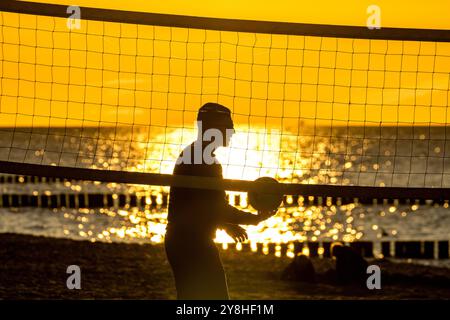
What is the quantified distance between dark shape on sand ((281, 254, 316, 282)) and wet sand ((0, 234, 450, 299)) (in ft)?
0.59

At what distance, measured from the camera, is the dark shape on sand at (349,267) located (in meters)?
18.2

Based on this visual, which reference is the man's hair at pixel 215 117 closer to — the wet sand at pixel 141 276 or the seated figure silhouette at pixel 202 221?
the seated figure silhouette at pixel 202 221

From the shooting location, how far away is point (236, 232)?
777 centimetres

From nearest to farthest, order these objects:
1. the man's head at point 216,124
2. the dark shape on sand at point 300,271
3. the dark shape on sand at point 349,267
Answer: the man's head at point 216,124 < the dark shape on sand at point 300,271 < the dark shape on sand at point 349,267

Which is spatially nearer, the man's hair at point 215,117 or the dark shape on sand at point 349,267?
the man's hair at point 215,117

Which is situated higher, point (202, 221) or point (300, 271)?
point (300, 271)

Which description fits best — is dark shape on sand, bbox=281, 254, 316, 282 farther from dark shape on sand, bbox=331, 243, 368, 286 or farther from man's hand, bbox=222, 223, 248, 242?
man's hand, bbox=222, 223, 248, 242

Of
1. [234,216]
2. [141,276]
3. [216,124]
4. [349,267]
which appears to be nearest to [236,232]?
[234,216]

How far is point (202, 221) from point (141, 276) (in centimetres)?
1086

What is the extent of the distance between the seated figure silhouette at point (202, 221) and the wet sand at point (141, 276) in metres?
7.78

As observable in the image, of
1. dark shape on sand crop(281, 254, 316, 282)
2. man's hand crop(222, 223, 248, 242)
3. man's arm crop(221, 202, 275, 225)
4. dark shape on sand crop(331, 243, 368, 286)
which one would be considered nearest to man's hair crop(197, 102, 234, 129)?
man's arm crop(221, 202, 275, 225)

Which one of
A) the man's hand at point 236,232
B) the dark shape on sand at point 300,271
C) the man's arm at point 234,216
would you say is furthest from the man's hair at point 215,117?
the dark shape on sand at point 300,271

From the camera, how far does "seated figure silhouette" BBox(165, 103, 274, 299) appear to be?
745 cm

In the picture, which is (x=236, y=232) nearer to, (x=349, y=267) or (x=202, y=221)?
(x=202, y=221)
